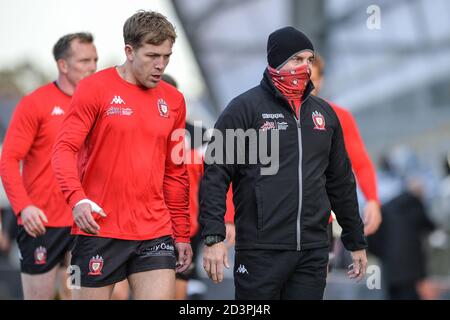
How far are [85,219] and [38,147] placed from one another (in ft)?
7.81

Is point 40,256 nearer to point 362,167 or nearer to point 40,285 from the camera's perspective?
point 40,285

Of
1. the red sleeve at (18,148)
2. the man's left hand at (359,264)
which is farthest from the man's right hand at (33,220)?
the man's left hand at (359,264)

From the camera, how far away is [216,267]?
6.47 m

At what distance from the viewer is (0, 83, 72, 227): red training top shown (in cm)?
834

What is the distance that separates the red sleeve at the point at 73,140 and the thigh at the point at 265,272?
3.61 feet

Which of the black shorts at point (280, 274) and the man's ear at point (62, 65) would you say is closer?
the black shorts at point (280, 274)

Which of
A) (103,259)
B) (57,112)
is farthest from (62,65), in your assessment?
(103,259)

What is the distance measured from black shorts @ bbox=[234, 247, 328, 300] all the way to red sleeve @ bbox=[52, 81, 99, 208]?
1.09 meters

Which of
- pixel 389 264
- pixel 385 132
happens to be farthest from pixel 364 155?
pixel 385 132

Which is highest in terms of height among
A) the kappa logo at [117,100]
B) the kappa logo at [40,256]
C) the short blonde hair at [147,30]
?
the short blonde hair at [147,30]

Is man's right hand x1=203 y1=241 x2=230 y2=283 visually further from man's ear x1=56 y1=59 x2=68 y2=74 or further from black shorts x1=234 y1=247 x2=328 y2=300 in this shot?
man's ear x1=56 y1=59 x2=68 y2=74

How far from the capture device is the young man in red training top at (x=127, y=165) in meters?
6.70

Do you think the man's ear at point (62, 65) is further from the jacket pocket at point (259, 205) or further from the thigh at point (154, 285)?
the jacket pocket at point (259, 205)
